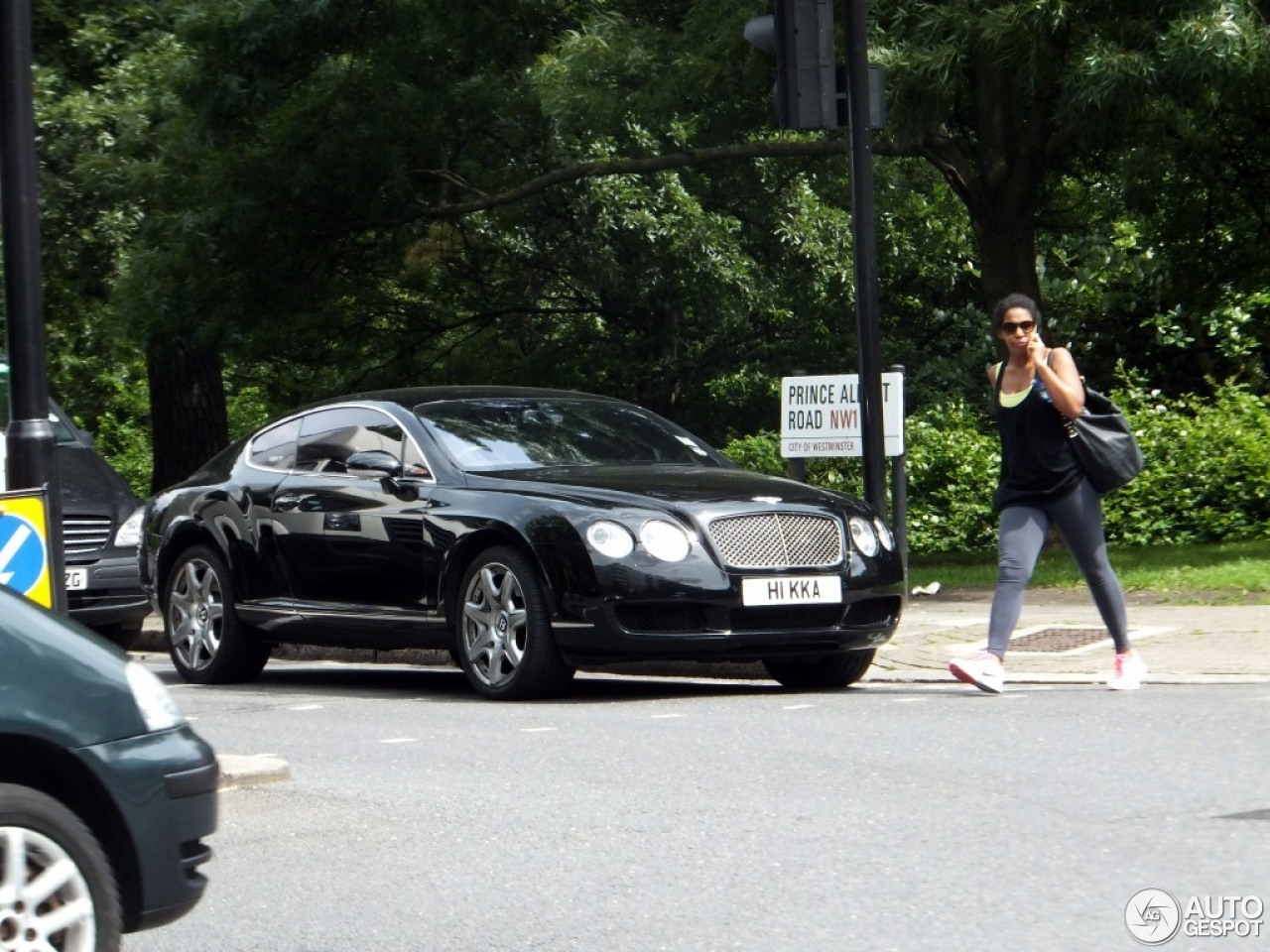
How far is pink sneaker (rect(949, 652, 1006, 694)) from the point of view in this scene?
31.6 feet

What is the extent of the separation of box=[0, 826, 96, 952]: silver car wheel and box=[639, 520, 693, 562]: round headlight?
5.59m

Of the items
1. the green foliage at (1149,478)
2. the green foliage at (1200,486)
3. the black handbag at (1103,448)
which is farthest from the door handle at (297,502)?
the green foliage at (1200,486)

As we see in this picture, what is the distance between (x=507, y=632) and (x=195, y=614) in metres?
2.65

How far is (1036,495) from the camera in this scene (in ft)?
32.1

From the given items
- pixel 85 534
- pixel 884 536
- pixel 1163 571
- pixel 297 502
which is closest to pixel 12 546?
pixel 297 502

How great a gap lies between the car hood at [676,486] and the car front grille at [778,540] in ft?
0.35

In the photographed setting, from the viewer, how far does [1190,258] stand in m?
20.8

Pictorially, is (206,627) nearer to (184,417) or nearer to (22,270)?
(22,270)

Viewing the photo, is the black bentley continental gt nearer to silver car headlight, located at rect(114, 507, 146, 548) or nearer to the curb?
silver car headlight, located at rect(114, 507, 146, 548)

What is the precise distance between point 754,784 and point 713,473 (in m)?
3.75

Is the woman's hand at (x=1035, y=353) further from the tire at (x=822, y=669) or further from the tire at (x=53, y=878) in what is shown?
the tire at (x=53, y=878)

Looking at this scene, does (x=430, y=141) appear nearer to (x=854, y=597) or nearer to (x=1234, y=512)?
(x=1234, y=512)

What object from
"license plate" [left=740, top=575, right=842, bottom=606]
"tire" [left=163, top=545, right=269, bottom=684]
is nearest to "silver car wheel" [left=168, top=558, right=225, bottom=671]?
"tire" [left=163, top=545, right=269, bottom=684]

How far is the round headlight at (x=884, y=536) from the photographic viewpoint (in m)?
10.6
